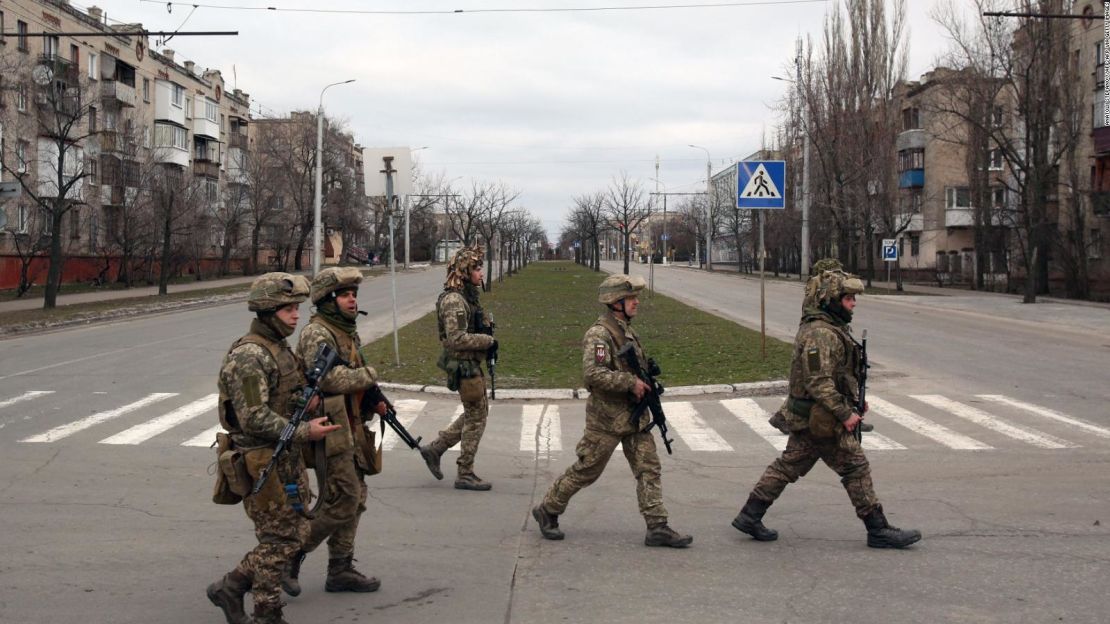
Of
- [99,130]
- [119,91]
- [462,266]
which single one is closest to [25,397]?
[462,266]

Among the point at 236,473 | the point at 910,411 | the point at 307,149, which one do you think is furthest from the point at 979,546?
the point at 307,149

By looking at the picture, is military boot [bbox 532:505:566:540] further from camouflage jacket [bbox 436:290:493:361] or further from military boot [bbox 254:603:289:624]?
military boot [bbox 254:603:289:624]

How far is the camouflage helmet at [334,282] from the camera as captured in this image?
18.5 feet

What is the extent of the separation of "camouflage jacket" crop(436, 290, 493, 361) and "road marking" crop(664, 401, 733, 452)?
3.08 meters

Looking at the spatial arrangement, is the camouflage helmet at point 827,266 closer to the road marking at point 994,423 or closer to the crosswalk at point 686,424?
the crosswalk at point 686,424

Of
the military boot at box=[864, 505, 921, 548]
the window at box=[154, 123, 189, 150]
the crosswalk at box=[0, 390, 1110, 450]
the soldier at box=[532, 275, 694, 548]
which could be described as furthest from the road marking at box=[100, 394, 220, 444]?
the window at box=[154, 123, 189, 150]

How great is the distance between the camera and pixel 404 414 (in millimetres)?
12227

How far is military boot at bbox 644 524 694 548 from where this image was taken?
21.0ft

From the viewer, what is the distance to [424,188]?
79.0 m

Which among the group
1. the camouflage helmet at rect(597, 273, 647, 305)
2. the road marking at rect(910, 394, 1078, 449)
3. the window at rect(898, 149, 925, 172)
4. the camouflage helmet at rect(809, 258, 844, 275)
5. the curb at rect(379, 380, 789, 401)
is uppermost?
the window at rect(898, 149, 925, 172)

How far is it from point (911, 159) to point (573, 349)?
1952 inches

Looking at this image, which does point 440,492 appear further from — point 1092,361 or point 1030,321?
point 1030,321

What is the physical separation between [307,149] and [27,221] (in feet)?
110

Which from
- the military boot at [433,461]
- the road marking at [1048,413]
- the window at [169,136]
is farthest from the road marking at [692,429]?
the window at [169,136]
